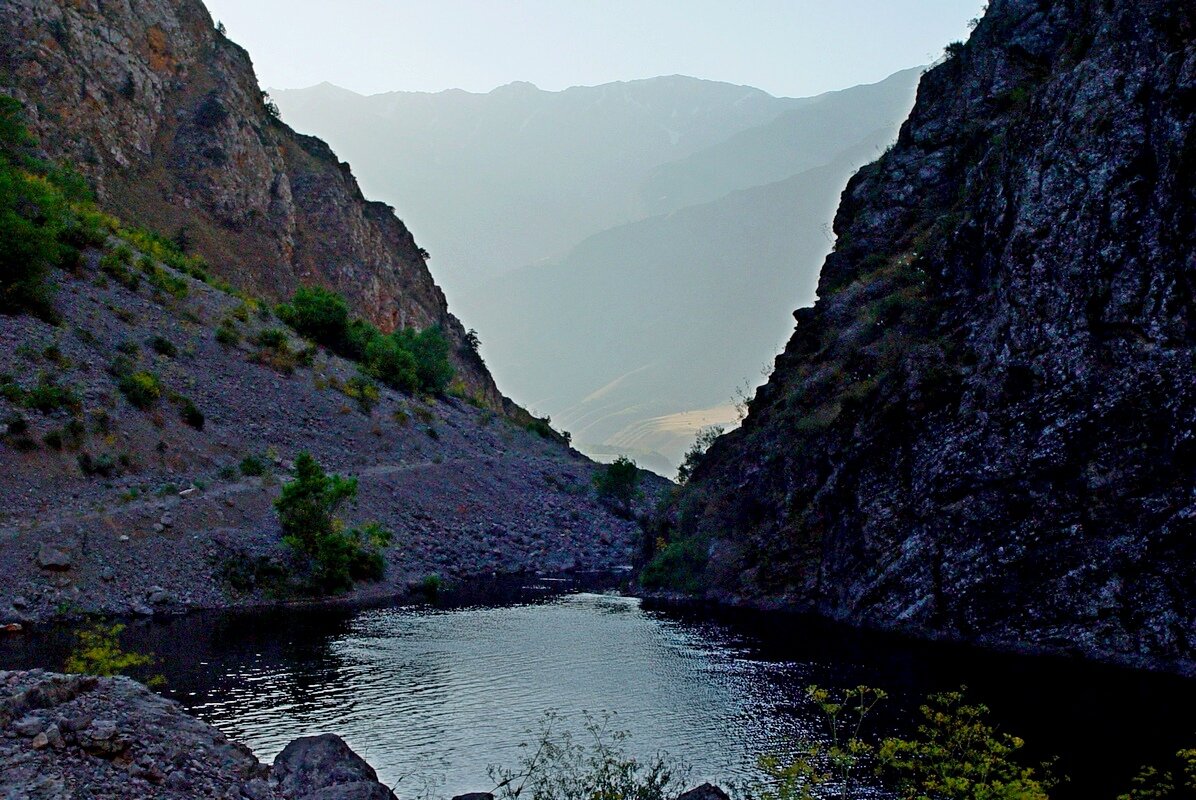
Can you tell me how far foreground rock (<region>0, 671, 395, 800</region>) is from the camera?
41.5 feet

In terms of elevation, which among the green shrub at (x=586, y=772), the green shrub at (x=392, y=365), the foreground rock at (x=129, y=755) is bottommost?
the green shrub at (x=586, y=772)

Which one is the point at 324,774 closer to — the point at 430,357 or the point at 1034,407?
the point at 1034,407

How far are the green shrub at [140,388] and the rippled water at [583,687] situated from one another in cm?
1708

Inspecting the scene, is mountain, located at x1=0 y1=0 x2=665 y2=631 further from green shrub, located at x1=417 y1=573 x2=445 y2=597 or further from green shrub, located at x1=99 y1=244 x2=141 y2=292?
green shrub, located at x1=417 y1=573 x2=445 y2=597

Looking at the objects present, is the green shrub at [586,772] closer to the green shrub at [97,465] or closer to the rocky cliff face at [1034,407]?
the rocky cliff face at [1034,407]

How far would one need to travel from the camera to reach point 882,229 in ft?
204

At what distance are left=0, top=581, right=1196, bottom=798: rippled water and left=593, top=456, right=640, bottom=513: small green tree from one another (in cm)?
4968

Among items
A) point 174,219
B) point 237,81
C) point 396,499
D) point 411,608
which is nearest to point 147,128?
point 174,219

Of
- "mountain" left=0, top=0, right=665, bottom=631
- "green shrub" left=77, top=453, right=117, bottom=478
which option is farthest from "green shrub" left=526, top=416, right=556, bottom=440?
"green shrub" left=77, top=453, right=117, bottom=478

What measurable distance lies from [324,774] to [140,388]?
4272 cm

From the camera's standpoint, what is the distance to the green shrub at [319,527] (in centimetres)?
4938

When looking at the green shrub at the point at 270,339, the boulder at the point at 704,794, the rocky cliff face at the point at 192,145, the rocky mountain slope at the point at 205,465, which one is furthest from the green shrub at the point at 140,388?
the boulder at the point at 704,794

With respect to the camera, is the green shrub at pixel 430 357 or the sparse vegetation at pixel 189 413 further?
the green shrub at pixel 430 357

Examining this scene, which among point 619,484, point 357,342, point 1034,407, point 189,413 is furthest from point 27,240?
point 619,484
